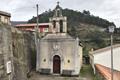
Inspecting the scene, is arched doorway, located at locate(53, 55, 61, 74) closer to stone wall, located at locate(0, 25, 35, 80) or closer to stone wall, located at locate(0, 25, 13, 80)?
stone wall, located at locate(0, 25, 35, 80)

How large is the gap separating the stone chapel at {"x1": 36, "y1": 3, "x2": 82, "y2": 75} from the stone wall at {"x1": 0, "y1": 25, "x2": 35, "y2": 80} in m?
1.60

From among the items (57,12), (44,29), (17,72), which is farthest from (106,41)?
(17,72)

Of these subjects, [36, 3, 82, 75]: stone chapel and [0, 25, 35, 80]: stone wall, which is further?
[36, 3, 82, 75]: stone chapel

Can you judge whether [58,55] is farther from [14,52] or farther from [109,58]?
[14,52]

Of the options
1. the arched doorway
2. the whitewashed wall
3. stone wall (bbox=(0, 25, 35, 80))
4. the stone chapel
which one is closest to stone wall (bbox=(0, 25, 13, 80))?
stone wall (bbox=(0, 25, 35, 80))

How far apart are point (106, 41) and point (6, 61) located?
5259 cm

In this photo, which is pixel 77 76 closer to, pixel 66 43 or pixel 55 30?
pixel 66 43

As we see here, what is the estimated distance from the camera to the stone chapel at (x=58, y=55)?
94.6 feet

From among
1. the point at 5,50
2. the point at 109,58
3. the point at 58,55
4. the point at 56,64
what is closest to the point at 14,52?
the point at 5,50

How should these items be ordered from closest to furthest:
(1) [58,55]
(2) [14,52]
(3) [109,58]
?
(2) [14,52]
(1) [58,55]
(3) [109,58]

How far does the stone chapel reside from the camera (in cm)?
2884

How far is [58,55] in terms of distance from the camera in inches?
1157

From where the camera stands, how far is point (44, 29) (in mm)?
46469

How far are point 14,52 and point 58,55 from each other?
735 centimetres
